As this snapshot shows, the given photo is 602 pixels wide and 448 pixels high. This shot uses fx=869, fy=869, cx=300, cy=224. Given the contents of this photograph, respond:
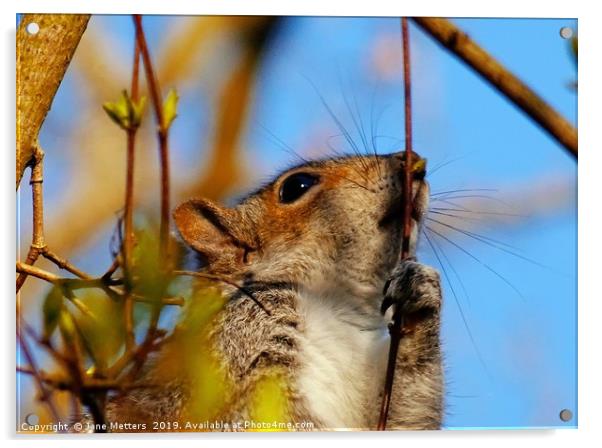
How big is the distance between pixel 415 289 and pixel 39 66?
46.5 inches

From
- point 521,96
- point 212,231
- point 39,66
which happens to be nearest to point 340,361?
point 212,231

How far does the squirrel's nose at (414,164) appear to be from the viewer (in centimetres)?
256

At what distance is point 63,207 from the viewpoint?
2.65 metres

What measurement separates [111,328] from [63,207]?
73 centimetres

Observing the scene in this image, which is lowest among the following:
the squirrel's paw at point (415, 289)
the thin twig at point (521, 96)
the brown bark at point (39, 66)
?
the squirrel's paw at point (415, 289)

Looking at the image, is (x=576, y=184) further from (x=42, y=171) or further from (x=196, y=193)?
(x=42, y=171)

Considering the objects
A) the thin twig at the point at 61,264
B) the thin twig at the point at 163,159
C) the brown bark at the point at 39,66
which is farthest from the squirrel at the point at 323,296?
the thin twig at the point at 163,159

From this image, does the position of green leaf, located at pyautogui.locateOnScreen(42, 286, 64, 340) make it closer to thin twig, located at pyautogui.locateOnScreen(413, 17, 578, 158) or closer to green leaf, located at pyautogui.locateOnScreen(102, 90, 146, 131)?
green leaf, located at pyautogui.locateOnScreen(102, 90, 146, 131)

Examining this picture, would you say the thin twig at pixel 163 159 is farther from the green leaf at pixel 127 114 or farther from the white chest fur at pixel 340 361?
the white chest fur at pixel 340 361

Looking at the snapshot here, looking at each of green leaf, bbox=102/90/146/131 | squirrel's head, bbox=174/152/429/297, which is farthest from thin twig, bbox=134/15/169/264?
squirrel's head, bbox=174/152/429/297

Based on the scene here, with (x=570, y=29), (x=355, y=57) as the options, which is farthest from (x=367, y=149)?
(x=570, y=29)

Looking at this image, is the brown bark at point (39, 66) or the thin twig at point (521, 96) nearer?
the thin twig at point (521, 96)

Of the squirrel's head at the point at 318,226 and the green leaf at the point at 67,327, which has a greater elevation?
the squirrel's head at the point at 318,226

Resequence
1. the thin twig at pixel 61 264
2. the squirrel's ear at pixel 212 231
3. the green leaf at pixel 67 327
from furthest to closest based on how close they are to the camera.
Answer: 1. the squirrel's ear at pixel 212 231
2. the thin twig at pixel 61 264
3. the green leaf at pixel 67 327
